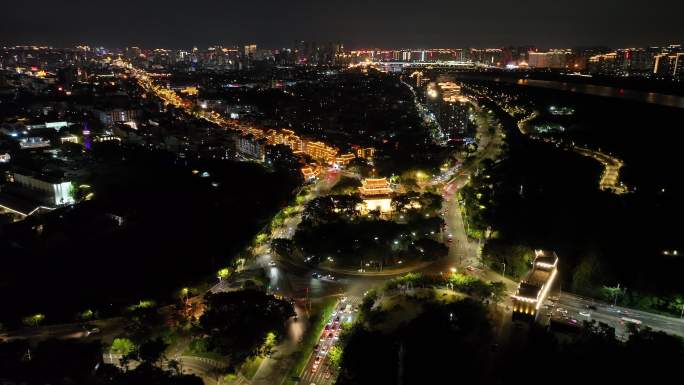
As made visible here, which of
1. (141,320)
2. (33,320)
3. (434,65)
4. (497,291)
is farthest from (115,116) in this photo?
(434,65)

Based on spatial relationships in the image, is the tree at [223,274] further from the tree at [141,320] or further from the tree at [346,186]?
the tree at [346,186]

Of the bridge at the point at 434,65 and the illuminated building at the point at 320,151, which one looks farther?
the bridge at the point at 434,65

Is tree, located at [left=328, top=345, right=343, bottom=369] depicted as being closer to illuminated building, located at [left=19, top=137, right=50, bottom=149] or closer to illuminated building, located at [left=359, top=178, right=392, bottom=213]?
illuminated building, located at [left=359, top=178, right=392, bottom=213]

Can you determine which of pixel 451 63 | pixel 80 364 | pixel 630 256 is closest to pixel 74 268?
pixel 80 364

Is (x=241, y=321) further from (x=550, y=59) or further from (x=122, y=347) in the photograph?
(x=550, y=59)

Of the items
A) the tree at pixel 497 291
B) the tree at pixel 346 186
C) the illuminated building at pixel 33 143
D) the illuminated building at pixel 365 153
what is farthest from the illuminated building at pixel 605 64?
the illuminated building at pixel 33 143

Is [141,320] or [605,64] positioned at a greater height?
[605,64]

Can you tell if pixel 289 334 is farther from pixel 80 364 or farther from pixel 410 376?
pixel 80 364
